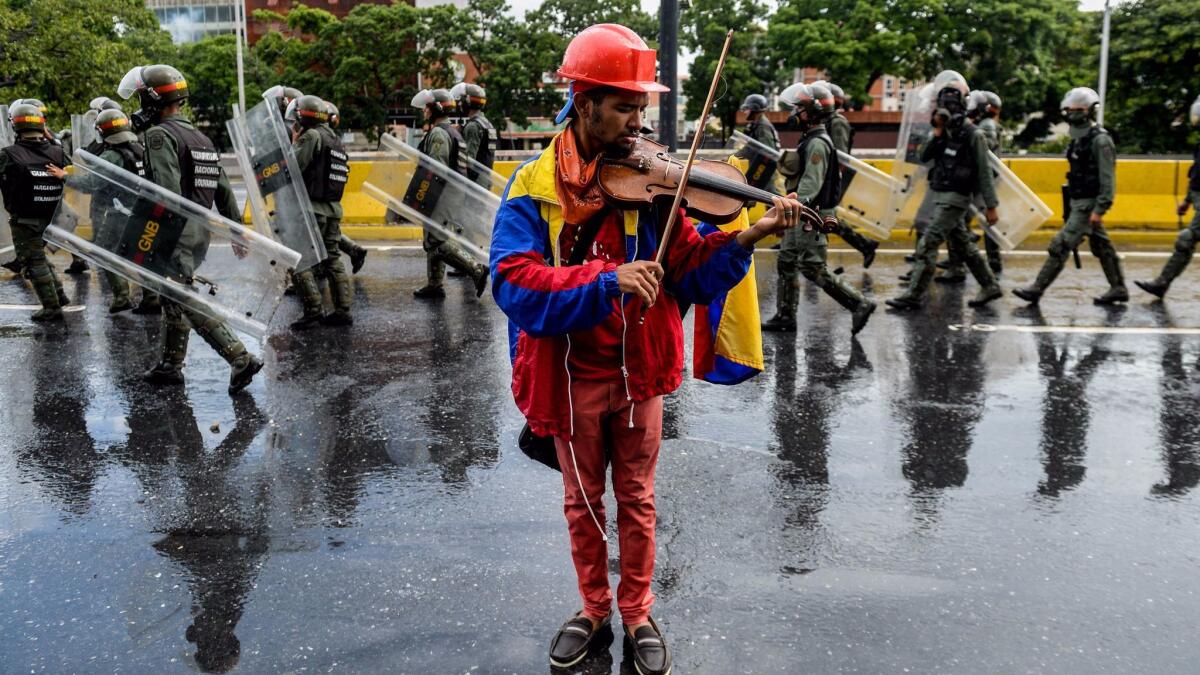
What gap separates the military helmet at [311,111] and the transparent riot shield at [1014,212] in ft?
20.8

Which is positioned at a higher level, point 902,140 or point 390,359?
point 902,140

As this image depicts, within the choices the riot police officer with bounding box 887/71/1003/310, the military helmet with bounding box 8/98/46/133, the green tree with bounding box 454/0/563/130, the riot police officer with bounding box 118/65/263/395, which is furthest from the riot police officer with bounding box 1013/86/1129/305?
the green tree with bounding box 454/0/563/130

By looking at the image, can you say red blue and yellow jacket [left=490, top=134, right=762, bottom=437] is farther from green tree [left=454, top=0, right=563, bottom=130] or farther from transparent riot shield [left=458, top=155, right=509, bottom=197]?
green tree [left=454, top=0, right=563, bottom=130]

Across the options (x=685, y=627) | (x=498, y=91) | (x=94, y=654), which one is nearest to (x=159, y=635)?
(x=94, y=654)

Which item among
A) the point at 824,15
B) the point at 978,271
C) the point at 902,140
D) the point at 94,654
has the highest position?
the point at 824,15

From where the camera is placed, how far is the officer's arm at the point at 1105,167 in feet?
29.4

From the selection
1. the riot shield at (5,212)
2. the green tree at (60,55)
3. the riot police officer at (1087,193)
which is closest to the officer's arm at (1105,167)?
the riot police officer at (1087,193)

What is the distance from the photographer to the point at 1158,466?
5.25 meters

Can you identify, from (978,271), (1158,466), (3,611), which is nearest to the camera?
(3,611)

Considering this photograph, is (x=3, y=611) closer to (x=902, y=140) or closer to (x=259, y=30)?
(x=902, y=140)

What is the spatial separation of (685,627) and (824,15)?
58.1 meters

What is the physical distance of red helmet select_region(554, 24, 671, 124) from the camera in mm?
2955

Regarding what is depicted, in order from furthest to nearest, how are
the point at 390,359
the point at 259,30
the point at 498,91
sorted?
the point at 259,30 < the point at 498,91 < the point at 390,359

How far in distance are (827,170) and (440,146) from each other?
135 inches
